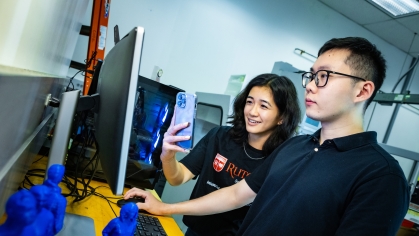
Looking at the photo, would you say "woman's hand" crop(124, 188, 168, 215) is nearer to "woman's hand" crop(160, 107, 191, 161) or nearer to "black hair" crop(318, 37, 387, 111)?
"woman's hand" crop(160, 107, 191, 161)

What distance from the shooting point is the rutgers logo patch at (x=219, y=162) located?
50.1 inches

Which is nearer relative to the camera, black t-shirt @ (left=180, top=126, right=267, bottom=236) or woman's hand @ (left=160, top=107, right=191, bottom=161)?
woman's hand @ (left=160, top=107, right=191, bottom=161)

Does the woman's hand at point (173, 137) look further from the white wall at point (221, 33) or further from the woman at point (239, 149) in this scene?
the white wall at point (221, 33)

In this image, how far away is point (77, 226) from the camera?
28.6 inches

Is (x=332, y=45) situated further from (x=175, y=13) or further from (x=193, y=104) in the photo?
(x=175, y=13)

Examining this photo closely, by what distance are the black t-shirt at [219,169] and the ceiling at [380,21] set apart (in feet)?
10.7

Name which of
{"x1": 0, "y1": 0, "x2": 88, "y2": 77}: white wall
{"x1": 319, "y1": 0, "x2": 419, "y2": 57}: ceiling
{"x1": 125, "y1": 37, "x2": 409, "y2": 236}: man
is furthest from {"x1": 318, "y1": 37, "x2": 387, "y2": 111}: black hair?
{"x1": 319, "y1": 0, "x2": 419, "y2": 57}: ceiling

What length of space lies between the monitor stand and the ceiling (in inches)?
156

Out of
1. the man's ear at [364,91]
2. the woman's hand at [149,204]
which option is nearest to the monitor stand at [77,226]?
the woman's hand at [149,204]

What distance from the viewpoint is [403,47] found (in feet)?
14.7

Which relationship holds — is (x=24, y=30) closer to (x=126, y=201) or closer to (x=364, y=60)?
(x=126, y=201)

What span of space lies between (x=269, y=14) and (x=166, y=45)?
1485 mm

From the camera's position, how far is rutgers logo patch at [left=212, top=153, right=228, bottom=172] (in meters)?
1.27

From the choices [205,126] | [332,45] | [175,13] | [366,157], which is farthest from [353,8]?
[366,157]
